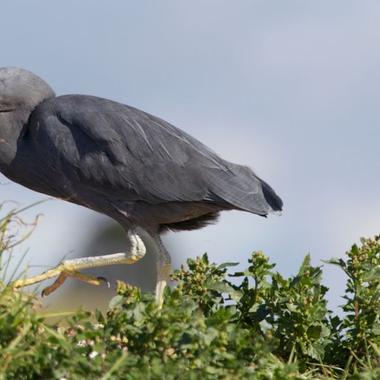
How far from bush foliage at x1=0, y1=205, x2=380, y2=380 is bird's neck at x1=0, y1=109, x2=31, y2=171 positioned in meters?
2.09

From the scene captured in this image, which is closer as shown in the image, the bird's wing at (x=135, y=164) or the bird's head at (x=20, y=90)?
the bird's wing at (x=135, y=164)

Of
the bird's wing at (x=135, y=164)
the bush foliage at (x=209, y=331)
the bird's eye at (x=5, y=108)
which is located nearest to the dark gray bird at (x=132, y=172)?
the bird's wing at (x=135, y=164)

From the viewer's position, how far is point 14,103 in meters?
A: 7.30

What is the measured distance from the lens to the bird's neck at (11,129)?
724cm

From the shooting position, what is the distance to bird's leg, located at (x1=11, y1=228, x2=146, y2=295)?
6.40m

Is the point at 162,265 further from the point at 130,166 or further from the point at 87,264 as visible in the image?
the point at 130,166

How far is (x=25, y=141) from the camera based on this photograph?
722cm

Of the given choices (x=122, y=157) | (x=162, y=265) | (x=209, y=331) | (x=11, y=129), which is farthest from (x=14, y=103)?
(x=209, y=331)

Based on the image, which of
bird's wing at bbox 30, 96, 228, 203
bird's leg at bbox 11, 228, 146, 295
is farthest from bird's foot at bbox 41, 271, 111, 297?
bird's wing at bbox 30, 96, 228, 203

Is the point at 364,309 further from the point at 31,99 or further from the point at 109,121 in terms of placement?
the point at 31,99

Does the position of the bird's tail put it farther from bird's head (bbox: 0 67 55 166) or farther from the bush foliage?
bird's head (bbox: 0 67 55 166)

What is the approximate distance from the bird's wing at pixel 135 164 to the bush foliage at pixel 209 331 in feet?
3.45

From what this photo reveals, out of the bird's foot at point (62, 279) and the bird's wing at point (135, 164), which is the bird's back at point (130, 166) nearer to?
the bird's wing at point (135, 164)

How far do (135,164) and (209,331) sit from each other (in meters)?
3.00
